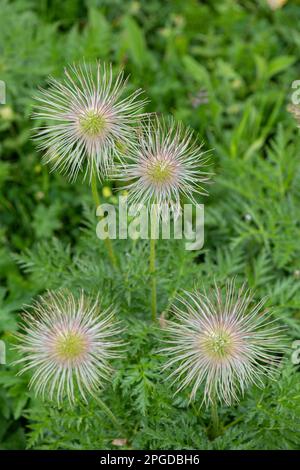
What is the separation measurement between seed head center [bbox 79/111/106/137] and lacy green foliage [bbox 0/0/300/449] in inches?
23.6

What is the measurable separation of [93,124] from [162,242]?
73 cm

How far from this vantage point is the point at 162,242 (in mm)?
2592

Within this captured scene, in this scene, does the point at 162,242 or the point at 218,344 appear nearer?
the point at 218,344

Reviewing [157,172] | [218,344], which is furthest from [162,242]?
[218,344]

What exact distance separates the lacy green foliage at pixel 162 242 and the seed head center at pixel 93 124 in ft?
1.97

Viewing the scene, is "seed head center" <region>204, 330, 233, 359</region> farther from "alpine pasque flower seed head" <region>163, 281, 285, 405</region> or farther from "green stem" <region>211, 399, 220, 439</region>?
"green stem" <region>211, 399, 220, 439</region>

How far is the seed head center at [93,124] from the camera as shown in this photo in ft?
6.48

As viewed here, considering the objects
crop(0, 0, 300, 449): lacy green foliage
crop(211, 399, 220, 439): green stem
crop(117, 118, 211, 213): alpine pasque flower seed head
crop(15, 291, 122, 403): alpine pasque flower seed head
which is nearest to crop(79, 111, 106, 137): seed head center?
crop(117, 118, 211, 213): alpine pasque flower seed head

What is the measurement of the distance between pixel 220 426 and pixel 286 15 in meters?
2.60

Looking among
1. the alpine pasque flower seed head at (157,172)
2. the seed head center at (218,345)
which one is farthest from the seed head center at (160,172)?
the seed head center at (218,345)

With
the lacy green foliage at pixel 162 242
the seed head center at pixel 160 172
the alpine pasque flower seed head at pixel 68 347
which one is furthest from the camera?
the lacy green foliage at pixel 162 242

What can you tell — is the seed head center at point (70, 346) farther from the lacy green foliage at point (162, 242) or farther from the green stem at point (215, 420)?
the green stem at point (215, 420)

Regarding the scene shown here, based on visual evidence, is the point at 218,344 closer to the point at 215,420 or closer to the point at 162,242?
the point at 215,420

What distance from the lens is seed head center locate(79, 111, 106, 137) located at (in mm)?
1977
